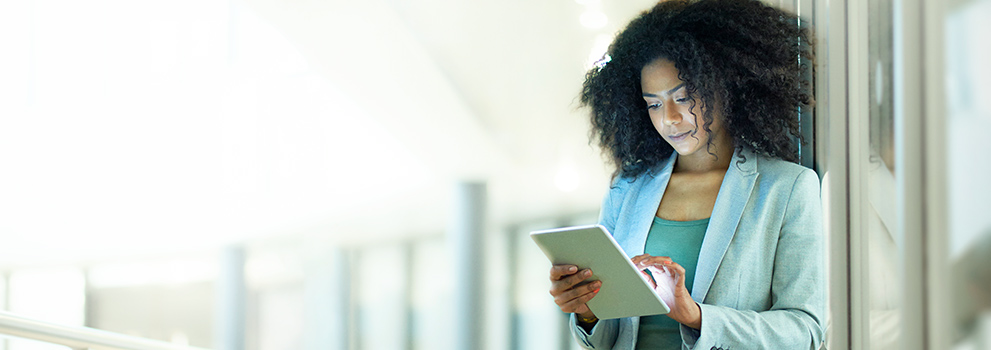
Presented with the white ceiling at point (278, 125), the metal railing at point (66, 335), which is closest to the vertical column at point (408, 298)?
the white ceiling at point (278, 125)

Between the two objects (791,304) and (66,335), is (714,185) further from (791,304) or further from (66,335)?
(66,335)

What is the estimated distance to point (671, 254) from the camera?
121 cm

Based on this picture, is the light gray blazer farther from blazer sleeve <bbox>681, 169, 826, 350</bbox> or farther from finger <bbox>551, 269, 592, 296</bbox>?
finger <bbox>551, 269, 592, 296</bbox>

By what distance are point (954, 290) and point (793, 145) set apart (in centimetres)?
83

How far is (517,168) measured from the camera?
3.01m

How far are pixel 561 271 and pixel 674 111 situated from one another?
36cm

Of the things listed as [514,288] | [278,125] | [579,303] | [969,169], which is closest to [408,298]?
[514,288]

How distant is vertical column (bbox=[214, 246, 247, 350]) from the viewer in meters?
4.08

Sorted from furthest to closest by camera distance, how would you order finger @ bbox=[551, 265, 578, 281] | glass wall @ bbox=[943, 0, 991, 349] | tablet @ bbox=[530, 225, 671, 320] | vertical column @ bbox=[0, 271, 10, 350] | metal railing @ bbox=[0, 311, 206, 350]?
vertical column @ bbox=[0, 271, 10, 350], metal railing @ bbox=[0, 311, 206, 350], finger @ bbox=[551, 265, 578, 281], tablet @ bbox=[530, 225, 671, 320], glass wall @ bbox=[943, 0, 991, 349]

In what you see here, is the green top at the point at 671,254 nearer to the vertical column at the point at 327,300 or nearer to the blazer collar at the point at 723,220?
the blazer collar at the point at 723,220

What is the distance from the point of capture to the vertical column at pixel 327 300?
3.78m

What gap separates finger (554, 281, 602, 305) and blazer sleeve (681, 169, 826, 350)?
0.17 m

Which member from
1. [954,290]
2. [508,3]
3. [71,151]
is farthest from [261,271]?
[954,290]

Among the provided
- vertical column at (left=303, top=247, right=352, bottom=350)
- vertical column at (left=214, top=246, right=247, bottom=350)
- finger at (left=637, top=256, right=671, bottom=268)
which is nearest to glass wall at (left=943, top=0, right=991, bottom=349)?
finger at (left=637, top=256, right=671, bottom=268)
